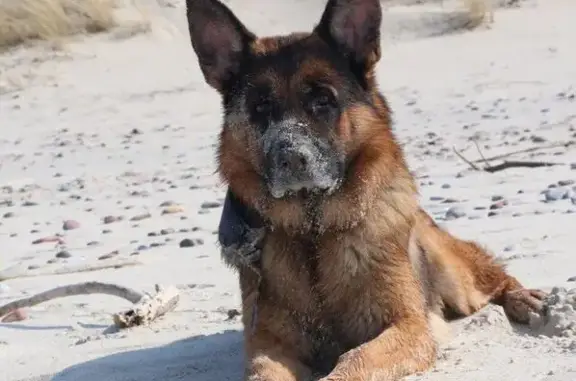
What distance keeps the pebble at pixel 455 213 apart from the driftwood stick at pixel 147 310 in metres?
2.45

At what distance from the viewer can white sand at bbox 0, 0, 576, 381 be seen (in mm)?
5688

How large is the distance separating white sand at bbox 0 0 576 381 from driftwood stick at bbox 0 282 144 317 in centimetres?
12

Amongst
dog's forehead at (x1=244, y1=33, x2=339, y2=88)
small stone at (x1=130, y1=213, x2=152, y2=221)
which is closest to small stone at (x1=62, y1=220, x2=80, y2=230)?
small stone at (x1=130, y1=213, x2=152, y2=221)

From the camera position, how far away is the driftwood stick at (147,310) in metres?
6.36

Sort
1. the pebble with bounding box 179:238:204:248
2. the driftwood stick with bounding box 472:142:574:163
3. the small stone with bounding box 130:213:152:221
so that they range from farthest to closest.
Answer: the driftwood stick with bounding box 472:142:574:163
the small stone with bounding box 130:213:152:221
the pebble with bounding box 179:238:204:248

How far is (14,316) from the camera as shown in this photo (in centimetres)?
695

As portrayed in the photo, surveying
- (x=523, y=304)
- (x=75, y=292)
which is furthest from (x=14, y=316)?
(x=523, y=304)

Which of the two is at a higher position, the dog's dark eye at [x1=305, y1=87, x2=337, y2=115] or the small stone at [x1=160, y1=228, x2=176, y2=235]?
the dog's dark eye at [x1=305, y1=87, x2=337, y2=115]

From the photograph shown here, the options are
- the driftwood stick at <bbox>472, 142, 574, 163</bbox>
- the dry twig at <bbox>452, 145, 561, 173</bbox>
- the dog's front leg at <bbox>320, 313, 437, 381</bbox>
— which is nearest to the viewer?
the dog's front leg at <bbox>320, 313, 437, 381</bbox>

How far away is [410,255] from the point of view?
534 cm

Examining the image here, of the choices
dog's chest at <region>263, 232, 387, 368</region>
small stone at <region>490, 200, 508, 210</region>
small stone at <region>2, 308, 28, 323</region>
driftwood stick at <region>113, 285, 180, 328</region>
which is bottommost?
small stone at <region>490, 200, 508, 210</region>

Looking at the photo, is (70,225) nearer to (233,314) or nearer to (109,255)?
(109,255)

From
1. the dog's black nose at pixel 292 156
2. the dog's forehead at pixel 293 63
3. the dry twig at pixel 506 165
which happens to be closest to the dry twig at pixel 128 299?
the dog's forehead at pixel 293 63

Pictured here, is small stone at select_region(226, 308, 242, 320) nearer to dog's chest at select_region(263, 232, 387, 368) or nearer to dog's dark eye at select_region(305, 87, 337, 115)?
dog's chest at select_region(263, 232, 387, 368)
